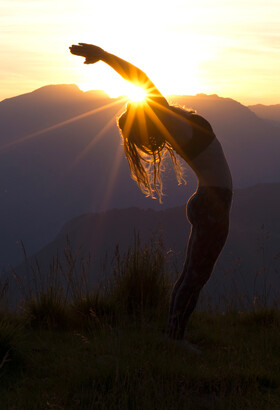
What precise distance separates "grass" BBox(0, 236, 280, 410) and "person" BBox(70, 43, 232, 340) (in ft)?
1.74

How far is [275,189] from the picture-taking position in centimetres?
17962

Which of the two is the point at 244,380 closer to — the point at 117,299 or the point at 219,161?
the point at 219,161

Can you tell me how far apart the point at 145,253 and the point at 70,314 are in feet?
3.57

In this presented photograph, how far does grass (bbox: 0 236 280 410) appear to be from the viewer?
3021mm

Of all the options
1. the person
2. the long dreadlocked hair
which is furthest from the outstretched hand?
the long dreadlocked hair

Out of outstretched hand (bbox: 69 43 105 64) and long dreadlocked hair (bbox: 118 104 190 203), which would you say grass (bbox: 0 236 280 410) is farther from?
outstretched hand (bbox: 69 43 105 64)

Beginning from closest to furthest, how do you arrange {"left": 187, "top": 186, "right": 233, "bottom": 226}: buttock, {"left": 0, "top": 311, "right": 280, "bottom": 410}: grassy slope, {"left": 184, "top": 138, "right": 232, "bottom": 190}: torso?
{"left": 0, "top": 311, "right": 280, "bottom": 410}: grassy slope < {"left": 184, "top": 138, "right": 232, "bottom": 190}: torso < {"left": 187, "top": 186, "right": 233, "bottom": 226}: buttock

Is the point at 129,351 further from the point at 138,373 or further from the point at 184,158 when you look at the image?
the point at 184,158

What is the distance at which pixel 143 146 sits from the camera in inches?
157

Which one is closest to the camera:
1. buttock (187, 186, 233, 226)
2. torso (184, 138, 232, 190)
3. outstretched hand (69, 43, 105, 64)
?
outstretched hand (69, 43, 105, 64)

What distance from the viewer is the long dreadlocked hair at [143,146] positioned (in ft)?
12.8

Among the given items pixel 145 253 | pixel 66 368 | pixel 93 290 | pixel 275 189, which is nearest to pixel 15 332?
pixel 66 368

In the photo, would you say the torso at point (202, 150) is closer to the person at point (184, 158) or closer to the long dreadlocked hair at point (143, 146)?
the person at point (184, 158)

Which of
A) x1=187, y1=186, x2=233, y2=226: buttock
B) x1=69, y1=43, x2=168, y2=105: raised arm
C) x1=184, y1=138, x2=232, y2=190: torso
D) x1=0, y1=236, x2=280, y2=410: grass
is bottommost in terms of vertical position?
x1=0, y1=236, x2=280, y2=410: grass
